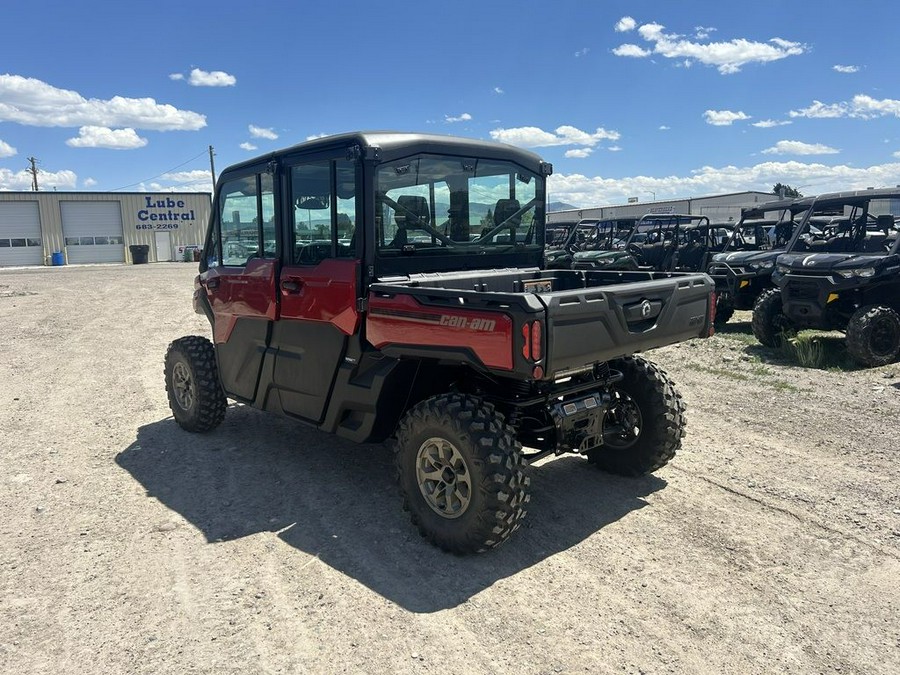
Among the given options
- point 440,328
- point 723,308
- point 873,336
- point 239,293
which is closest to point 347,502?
point 440,328

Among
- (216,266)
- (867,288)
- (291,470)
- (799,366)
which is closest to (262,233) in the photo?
(216,266)

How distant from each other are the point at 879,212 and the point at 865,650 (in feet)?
28.0

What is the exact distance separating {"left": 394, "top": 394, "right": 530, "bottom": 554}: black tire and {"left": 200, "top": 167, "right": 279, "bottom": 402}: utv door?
177cm

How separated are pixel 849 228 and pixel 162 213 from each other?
1627 inches

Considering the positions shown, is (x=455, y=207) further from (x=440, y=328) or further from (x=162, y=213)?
(x=162, y=213)

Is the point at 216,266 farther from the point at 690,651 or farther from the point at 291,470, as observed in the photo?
the point at 690,651

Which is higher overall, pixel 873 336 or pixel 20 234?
pixel 20 234

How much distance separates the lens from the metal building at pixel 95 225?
3881 cm

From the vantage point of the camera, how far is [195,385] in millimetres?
5828

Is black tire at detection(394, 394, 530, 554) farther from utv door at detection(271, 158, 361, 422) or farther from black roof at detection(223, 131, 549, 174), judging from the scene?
black roof at detection(223, 131, 549, 174)

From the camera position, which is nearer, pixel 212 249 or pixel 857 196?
pixel 212 249

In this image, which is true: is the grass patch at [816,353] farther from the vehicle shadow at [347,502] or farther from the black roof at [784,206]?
the vehicle shadow at [347,502]

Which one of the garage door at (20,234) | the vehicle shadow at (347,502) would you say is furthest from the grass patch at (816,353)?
the garage door at (20,234)

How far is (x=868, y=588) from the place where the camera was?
3273 mm
